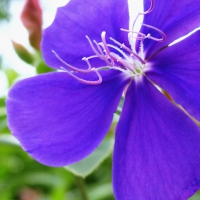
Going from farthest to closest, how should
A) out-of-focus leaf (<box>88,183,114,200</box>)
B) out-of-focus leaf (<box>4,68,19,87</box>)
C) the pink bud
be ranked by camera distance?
out-of-focus leaf (<box>4,68,19,87</box>)
out-of-focus leaf (<box>88,183,114,200</box>)
the pink bud

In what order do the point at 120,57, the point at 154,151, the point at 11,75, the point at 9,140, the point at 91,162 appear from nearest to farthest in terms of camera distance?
the point at 154,151, the point at 120,57, the point at 91,162, the point at 9,140, the point at 11,75

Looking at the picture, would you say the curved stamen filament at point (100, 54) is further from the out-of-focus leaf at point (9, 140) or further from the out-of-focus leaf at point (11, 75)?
the out-of-focus leaf at point (11, 75)

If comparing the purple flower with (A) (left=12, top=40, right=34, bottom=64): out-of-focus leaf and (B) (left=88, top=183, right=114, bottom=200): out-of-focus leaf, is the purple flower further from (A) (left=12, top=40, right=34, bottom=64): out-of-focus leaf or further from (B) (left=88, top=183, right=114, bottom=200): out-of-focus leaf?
(B) (left=88, top=183, right=114, bottom=200): out-of-focus leaf

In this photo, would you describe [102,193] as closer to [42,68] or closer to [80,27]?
[42,68]

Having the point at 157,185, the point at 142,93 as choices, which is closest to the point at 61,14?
the point at 142,93

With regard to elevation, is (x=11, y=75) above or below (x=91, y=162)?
above

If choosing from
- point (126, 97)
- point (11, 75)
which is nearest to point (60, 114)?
point (126, 97)

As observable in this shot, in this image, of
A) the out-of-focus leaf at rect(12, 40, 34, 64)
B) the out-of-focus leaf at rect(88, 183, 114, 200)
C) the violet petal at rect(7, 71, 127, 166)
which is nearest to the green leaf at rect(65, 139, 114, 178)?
the violet petal at rect(7, 71, 127, 166)
